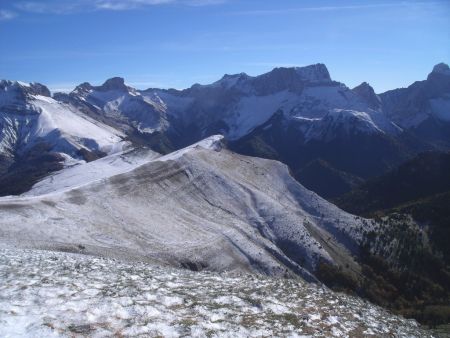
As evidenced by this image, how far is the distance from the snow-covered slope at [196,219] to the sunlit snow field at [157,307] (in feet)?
79.2

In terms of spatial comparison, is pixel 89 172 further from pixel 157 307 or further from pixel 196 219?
pixel 157 307

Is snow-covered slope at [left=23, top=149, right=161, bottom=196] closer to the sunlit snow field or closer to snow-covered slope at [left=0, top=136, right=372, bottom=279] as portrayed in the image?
snow-covered slope at [left=0, top=136, right=372, bottom=279]

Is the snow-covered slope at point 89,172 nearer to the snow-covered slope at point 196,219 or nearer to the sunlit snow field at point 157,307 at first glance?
the snow-covered slope at point 196,219

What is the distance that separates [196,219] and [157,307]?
5228 centimetres

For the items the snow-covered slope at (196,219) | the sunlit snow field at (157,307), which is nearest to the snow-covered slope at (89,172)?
the snow-covered slope at (196,219)

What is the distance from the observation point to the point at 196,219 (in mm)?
68562

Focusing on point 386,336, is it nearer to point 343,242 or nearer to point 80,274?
point 80,274

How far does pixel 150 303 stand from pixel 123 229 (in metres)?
39.6

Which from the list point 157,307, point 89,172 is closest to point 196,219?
point 89,172

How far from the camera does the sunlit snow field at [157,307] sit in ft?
45.8

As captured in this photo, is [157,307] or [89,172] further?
[89,172]

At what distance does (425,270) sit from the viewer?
88.6m

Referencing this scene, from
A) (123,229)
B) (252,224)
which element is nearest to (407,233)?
(252,224)

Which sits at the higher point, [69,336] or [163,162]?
[163,162]
